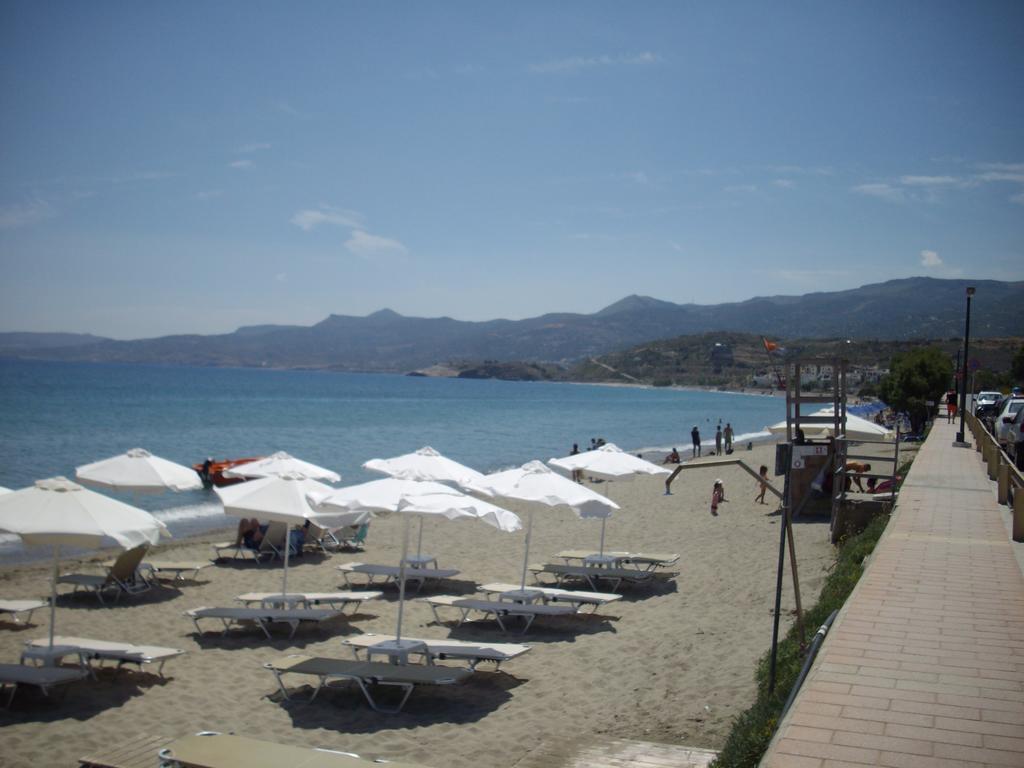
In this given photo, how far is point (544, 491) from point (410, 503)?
7.18 ft

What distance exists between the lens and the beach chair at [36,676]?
294 inches

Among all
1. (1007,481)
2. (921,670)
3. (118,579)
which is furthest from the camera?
(1007,481)

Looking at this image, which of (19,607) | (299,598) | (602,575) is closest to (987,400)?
(602,575)

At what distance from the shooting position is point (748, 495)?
2220 cm

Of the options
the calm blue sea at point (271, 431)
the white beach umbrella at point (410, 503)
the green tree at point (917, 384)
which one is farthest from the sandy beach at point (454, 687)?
the green tree at point (917, 384)

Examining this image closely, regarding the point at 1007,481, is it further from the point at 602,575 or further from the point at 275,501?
the point at 275,501

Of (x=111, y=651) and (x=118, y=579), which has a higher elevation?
(x=111, y=651)

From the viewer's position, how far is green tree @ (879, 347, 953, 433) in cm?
4188

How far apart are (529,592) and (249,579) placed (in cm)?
507

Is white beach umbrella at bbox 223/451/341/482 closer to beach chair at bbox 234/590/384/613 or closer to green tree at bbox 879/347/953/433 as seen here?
beach chair at bbox 234/590/384/613

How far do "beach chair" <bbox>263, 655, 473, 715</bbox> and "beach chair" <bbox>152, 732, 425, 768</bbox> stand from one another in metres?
1.91

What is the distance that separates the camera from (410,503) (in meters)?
8.62

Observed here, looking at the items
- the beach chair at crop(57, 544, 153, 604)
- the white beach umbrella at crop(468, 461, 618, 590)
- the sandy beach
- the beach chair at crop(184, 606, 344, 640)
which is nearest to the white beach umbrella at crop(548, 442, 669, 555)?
the sandy beach

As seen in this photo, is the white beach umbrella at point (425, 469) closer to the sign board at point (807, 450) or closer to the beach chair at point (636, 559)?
the beach chair at point (636, 559)
